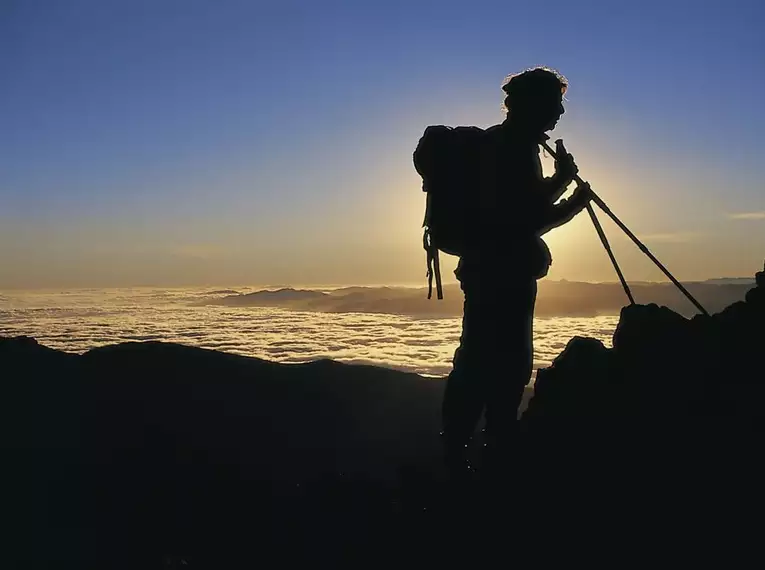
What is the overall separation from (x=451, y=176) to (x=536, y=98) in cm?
81

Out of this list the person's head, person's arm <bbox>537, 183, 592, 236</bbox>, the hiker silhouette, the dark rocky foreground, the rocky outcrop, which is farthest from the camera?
person's arm <bbox>537, 183, 592, 236</bbox>

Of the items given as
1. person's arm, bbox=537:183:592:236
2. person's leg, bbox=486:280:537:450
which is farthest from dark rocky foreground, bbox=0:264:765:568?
person's arm, bbox=537:183:592:236

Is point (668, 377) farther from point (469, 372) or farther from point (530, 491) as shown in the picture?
point (469, 372)

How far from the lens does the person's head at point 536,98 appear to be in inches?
212

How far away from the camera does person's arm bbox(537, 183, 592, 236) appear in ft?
18.6

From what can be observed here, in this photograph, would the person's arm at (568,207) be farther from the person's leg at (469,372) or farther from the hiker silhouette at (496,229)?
the person's leg at (469,372)

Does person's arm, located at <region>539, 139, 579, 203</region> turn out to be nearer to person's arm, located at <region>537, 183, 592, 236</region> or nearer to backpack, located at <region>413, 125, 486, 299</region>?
person's arm, located at <region>537, 183, 592, 236</region>

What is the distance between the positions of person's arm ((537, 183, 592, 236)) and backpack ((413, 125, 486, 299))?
1.87ft

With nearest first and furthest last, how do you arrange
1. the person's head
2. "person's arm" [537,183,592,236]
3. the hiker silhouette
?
the person's head < the hiker silhouette < "person's arm" [537,183,592,236]

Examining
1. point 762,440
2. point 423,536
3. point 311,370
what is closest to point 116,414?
point 423,536

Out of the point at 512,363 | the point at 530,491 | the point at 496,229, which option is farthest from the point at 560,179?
the point at 530,491

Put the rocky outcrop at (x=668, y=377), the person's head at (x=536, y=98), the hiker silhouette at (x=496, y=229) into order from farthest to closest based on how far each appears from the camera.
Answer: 1. the hiker silhouette at (x=496, y=229)
2. the person's head at (x=536, y=98)
3. the rocky outcrop at (x=668, y=377)

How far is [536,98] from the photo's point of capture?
5414 millimetres

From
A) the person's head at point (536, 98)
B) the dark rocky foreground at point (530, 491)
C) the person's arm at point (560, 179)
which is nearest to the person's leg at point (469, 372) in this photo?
the dark rocky foreground at point (530, 491)
